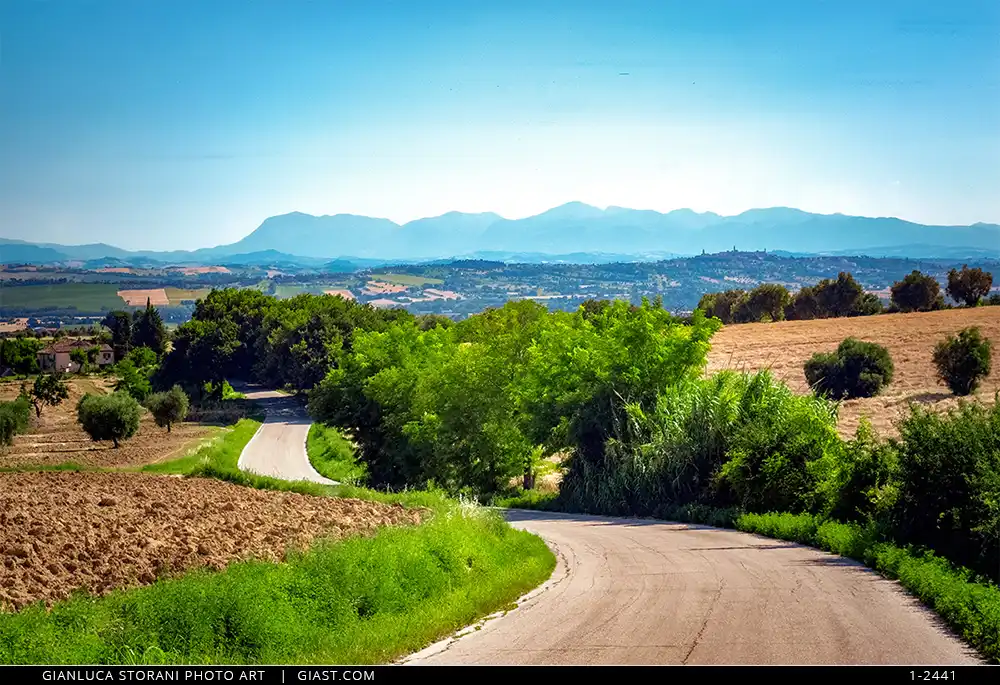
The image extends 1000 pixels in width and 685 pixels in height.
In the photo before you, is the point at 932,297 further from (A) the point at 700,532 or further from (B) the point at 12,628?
(B) the point at 12,628

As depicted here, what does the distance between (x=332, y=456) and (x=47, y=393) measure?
23.3 metres

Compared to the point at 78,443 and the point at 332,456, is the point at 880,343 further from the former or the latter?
the point at 78,443

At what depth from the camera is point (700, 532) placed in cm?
2784

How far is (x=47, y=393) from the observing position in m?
74.2

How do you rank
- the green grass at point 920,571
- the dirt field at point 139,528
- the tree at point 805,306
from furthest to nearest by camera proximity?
the tree at point 805,306 < the dirt field at point 139,528 < the green grass at point 920,571

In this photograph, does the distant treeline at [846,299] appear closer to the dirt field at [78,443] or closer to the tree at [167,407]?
the tree at [167,407]

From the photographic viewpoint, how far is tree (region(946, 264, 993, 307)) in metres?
104

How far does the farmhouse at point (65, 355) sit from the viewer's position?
11688 cm

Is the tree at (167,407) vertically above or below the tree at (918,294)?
below

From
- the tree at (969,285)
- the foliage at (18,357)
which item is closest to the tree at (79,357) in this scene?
the foliage at (18,357)

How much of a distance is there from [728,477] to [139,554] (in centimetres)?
1974

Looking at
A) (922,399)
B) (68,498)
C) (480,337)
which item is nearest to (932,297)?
(922,399)

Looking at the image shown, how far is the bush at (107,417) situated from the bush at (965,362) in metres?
48.9

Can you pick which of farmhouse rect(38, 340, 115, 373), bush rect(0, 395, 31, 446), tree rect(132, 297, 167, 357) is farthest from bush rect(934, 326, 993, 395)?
tree rect(132, 297, 167, 357)
